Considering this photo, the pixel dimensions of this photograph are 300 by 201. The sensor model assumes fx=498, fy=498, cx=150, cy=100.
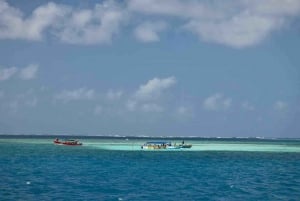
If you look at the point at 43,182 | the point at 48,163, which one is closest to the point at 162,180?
the point at 43,182

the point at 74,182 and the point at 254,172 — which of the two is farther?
the point at 254,172

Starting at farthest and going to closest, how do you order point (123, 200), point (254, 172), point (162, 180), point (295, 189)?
point (254, 172) < point (162, 180) < point (295, 189) < point (123, 200)

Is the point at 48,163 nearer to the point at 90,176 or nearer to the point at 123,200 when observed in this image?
the point at 90,176

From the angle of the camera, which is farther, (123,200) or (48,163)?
(48,163)

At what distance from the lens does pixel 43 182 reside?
44.2 metres

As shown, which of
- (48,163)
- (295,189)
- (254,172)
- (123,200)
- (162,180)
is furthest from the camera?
(48,163)

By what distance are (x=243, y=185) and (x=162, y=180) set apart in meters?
7.55

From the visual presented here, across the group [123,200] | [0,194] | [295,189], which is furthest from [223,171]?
[0,194]

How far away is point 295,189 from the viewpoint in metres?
42.5

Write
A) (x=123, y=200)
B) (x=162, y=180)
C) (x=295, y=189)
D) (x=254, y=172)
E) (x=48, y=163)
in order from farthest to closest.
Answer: (x=48, y=163) < (x=254, y=172) < (x=162, y=180) < (x=295, y=189) < (x=123, y=200)

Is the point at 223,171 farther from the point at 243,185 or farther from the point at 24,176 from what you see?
the point at 24,176

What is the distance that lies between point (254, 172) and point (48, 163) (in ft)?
85.0

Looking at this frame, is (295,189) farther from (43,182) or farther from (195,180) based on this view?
(43,182)

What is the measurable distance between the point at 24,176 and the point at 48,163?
15.1 meters
